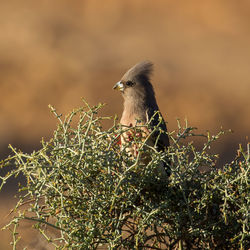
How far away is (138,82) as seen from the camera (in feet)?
12.3

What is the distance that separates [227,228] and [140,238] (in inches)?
16.3

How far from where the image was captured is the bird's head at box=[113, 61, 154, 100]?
3.73 metres

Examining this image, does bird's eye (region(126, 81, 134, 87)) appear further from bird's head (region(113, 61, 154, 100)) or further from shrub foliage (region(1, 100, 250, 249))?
shrub foliage (region(1, 100, 250, 249))

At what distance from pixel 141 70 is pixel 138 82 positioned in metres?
0.09

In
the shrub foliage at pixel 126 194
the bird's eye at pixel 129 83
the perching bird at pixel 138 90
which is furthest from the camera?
the bird's eye at pixel 129 83

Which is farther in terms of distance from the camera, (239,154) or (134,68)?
(134,68)

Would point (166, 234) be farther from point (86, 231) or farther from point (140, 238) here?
point (86, 231)

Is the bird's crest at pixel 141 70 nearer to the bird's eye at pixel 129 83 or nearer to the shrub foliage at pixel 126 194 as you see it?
the bird's eye at pixel 129 83

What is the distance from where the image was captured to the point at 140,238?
7.16 ft

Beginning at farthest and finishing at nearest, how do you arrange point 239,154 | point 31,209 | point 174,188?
1. point 239,154
2. point 174,188
3. point 31,209

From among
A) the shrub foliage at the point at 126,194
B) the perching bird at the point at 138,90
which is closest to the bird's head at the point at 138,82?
the perching bird at the point at 138,90

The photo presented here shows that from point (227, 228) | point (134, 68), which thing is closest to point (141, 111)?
point (134, 68)

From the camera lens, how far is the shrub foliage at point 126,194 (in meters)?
2.18

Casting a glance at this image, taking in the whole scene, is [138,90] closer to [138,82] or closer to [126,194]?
[138,82]
